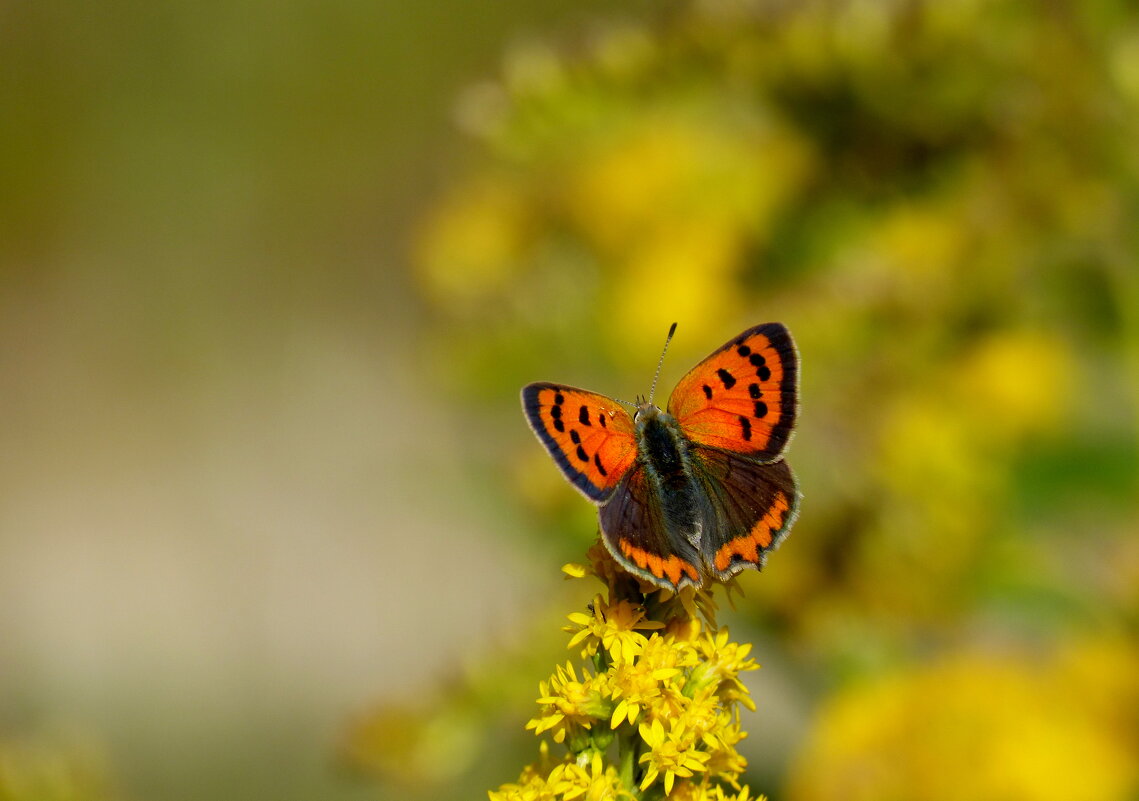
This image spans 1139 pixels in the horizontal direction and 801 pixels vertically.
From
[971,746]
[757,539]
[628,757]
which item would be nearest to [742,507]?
[757,539]

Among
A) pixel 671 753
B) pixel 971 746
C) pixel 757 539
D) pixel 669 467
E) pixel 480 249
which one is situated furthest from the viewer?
pixel 480 249

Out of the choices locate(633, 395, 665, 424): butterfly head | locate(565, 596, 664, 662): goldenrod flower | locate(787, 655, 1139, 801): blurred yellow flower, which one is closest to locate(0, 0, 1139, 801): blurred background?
locate(787, 655, 1139, 801): blurred yellow flower

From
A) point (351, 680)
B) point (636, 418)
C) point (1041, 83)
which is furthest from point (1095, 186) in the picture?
point (351, 680)

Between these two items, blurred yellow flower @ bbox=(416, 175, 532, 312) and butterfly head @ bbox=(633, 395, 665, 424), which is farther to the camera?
blurred yellow flower @ bbox=(416, 175, 532, 312)

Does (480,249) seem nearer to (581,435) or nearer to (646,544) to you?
(581,435)

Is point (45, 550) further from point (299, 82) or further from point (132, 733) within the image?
point (299, 82)

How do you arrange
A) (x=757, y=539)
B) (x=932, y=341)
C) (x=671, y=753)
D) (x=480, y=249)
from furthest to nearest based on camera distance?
(x=480, y=249)
(x=932, y=341)
(x=757, y=539)
(x=671, y=753)

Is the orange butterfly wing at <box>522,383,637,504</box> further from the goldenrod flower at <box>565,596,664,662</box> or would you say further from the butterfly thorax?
the goldenrod flower at <box>565,596,664,662</box>
